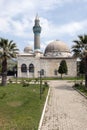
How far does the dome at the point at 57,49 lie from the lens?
91062mm

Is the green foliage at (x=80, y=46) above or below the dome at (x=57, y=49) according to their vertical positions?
below

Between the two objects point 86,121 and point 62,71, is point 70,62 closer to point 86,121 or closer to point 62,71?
point 62,71

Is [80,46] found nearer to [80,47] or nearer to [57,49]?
[80,47]

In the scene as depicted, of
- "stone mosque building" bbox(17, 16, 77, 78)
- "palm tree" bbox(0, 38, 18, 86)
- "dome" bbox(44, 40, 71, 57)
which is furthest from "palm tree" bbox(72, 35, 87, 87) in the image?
"dome" bbox(44, 40, 71, 57)

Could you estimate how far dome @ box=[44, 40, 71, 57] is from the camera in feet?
299

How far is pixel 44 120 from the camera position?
47.2 feet

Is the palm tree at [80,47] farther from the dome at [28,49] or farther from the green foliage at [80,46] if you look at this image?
the dome at [28,49]

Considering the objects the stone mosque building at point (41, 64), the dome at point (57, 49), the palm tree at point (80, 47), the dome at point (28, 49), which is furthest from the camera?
the dome at point (28, 49)

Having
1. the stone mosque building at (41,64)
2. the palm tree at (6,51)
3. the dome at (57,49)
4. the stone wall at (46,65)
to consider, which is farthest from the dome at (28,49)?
the palm tree at (6,51)

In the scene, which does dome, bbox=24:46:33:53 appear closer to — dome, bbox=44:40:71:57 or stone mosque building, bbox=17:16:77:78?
dome, bbox=44:40:71:57

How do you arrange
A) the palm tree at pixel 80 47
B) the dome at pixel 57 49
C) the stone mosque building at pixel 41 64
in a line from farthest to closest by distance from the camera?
the dome at pixel 57 49, the stone mosque building at pixel 41 64, the palm tree at pixel 80 47

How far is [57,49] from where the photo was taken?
91.5 meters

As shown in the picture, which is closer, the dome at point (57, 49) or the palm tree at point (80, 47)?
the palm tree at point (80, 47)

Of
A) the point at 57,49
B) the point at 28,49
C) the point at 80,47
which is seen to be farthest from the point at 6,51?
the point at 28,49
